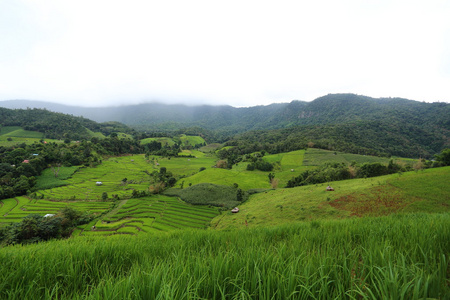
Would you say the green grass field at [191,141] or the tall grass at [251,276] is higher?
the tall grass at [251,276]

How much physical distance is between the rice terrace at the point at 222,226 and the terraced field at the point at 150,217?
16.9 inches

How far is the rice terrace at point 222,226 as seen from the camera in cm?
145

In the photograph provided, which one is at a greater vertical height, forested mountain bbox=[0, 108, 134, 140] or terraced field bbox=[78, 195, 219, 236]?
forested mountain bbox=[0, 108, 134, 140]

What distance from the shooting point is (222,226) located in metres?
32.9

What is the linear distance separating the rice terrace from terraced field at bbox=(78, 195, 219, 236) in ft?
1.41

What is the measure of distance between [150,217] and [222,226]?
20333mm

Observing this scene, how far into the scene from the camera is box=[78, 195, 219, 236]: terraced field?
36.5 m

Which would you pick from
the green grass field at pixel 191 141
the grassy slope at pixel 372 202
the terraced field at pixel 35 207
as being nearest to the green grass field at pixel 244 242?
the grassy slope at pixel 372 202

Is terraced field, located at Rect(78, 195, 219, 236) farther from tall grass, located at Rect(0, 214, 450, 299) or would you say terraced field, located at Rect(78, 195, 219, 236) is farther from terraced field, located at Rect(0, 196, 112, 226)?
tall grass, located at Rect(0, 214, 450, 299)

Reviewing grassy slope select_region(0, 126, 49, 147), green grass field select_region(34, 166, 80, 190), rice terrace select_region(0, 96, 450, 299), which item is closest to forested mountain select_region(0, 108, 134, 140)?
grassy slope select_region(0, 126, 49, 147)

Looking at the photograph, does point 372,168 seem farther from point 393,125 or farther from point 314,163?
point 393,125

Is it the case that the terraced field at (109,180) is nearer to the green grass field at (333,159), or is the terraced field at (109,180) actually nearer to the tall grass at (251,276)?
the green grass field at (333,159)

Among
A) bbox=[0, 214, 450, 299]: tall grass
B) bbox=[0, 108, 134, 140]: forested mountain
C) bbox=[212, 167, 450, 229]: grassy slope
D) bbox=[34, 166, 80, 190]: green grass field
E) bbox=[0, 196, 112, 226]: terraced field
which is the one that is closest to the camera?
bbox=[0, 214, 450, 299]: tall grass

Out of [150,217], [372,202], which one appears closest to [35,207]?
[150,217]
